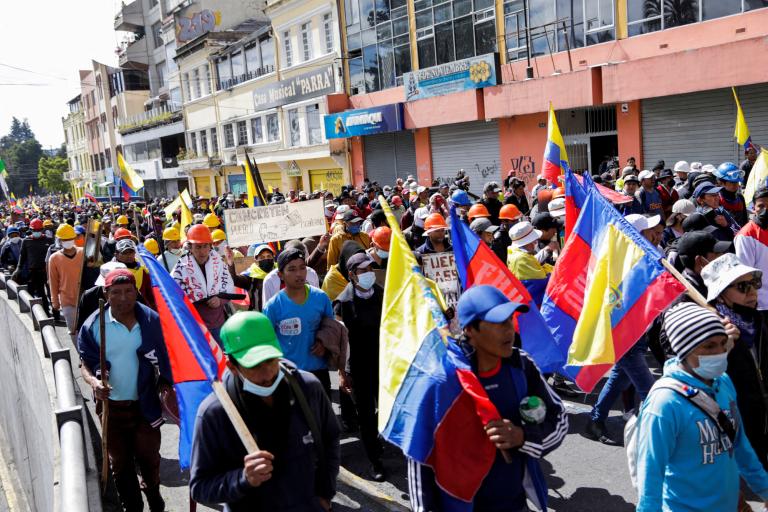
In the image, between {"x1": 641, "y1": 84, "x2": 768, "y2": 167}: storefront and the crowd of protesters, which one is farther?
{"x1": 641, "y1": 84, "x2": 768, "y2": 167}: storefront

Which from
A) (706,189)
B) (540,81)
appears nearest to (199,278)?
(706,189)

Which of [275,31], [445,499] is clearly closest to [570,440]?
[445,499]

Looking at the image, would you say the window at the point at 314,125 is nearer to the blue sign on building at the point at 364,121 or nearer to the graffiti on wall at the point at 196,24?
the blue sign on building at the point at 364,121

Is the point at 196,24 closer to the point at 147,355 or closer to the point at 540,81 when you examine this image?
the point at 540,81

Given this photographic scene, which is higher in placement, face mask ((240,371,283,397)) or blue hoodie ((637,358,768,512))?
face mask ((240,371,283,397))

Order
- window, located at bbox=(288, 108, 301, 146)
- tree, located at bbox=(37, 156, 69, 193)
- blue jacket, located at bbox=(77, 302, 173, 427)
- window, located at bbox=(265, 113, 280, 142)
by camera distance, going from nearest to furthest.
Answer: blue jacket, located at bbox=(77, 302, 173, 427) < window, located at bbox=(288, 108, 301, 146) < window, located at bbox=(265, 113, 280, 142) < tree, located at bbox=(37, 156, 69, 193)

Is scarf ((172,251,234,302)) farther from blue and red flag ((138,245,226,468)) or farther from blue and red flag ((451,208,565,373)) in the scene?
blue and red flag ((451,208,565,373))

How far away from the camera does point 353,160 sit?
1161 inches

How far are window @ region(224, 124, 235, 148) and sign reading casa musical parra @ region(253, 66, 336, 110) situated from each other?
511 cm

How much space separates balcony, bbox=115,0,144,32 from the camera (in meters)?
56.7

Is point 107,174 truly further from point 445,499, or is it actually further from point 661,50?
point 445,499

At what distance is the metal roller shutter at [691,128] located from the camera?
620 inches

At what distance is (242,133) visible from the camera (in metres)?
38.6

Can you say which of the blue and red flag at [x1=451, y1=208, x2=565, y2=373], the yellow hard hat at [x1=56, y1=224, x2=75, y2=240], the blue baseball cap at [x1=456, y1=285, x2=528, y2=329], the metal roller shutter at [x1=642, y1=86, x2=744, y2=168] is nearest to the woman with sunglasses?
the blue and red flag at [x1=451, y1=208, x2=565, y2=373]
